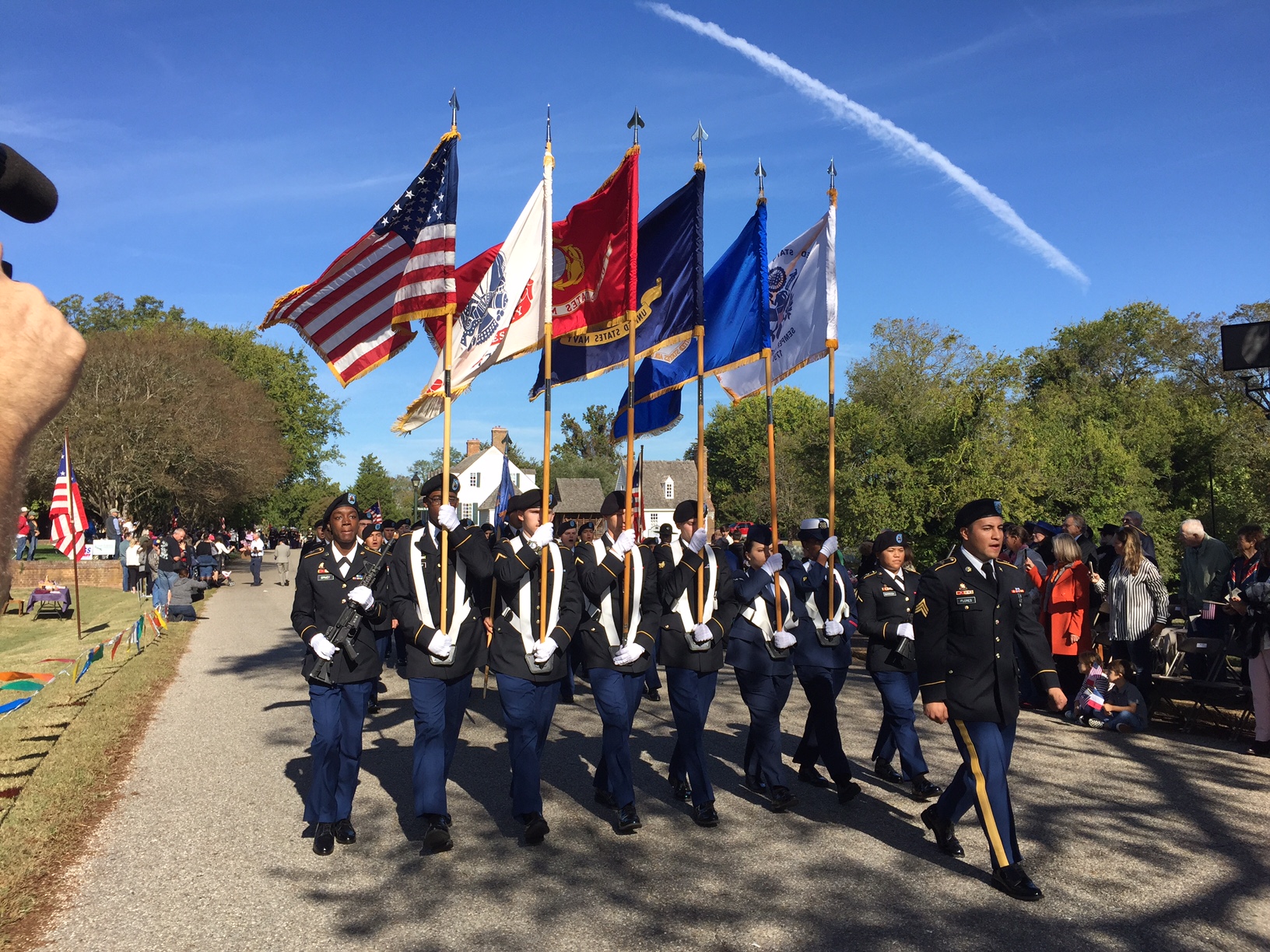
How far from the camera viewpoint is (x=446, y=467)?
7109mm

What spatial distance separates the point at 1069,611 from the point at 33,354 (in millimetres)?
11588

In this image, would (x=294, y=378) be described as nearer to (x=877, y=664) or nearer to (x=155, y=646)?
(x=155, y=646)

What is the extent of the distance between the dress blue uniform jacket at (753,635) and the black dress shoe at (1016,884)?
2.33m

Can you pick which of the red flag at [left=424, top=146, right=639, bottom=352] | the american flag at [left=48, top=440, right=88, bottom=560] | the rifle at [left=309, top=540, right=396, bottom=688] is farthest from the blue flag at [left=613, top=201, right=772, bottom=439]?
the american flag at [left=48, top=440, right=88, bottom=560]

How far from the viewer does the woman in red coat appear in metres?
10.9

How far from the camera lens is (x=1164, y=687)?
10211mm

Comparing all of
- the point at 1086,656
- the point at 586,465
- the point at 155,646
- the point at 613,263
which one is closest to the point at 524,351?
the point at 613,263

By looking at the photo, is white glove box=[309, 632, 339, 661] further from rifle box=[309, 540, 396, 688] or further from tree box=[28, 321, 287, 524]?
tree box=[28, 321, 287, 524]

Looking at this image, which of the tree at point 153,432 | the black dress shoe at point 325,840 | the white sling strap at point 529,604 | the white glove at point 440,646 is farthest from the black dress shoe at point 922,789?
the tree at point 153,432

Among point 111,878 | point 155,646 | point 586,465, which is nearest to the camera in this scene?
point 111,878

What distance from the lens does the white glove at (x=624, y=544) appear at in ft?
23.6

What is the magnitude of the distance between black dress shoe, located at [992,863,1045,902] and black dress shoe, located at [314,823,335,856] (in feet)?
13.6

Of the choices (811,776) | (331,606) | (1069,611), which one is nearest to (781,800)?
(811,776)

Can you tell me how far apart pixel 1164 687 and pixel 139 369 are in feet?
125
